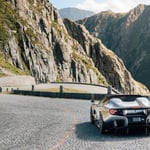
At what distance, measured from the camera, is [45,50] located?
112 m

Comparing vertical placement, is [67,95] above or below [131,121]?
below

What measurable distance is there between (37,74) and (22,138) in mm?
91573

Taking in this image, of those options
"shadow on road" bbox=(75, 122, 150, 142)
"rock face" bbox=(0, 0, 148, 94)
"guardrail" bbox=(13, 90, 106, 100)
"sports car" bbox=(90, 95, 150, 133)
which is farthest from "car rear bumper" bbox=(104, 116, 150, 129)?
"rock face" bbox=(0, 0, 148, 94)

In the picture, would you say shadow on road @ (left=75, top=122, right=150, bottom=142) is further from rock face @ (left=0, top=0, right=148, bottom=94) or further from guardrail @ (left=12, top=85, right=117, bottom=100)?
rock face @ (left=0, top=0, right=148, bottom=94)

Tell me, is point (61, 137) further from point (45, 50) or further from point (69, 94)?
point (45, 50)

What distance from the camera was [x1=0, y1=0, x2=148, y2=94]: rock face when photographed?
101375 millimetres

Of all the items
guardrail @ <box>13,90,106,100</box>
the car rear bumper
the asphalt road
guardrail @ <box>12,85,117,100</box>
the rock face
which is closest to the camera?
the asphalt road

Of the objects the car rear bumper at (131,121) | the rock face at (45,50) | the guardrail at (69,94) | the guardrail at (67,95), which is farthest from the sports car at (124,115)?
the rock face at (45,50)

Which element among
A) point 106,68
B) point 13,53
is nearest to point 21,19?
point 13,53

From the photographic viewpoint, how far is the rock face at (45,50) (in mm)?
101375

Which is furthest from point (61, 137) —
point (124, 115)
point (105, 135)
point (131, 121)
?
point (131, 121)

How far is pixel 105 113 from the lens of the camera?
1341 centimetres

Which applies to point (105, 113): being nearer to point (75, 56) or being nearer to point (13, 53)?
point (13, 53)

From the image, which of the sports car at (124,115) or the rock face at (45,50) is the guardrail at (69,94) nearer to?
the sports car at (124,115)
